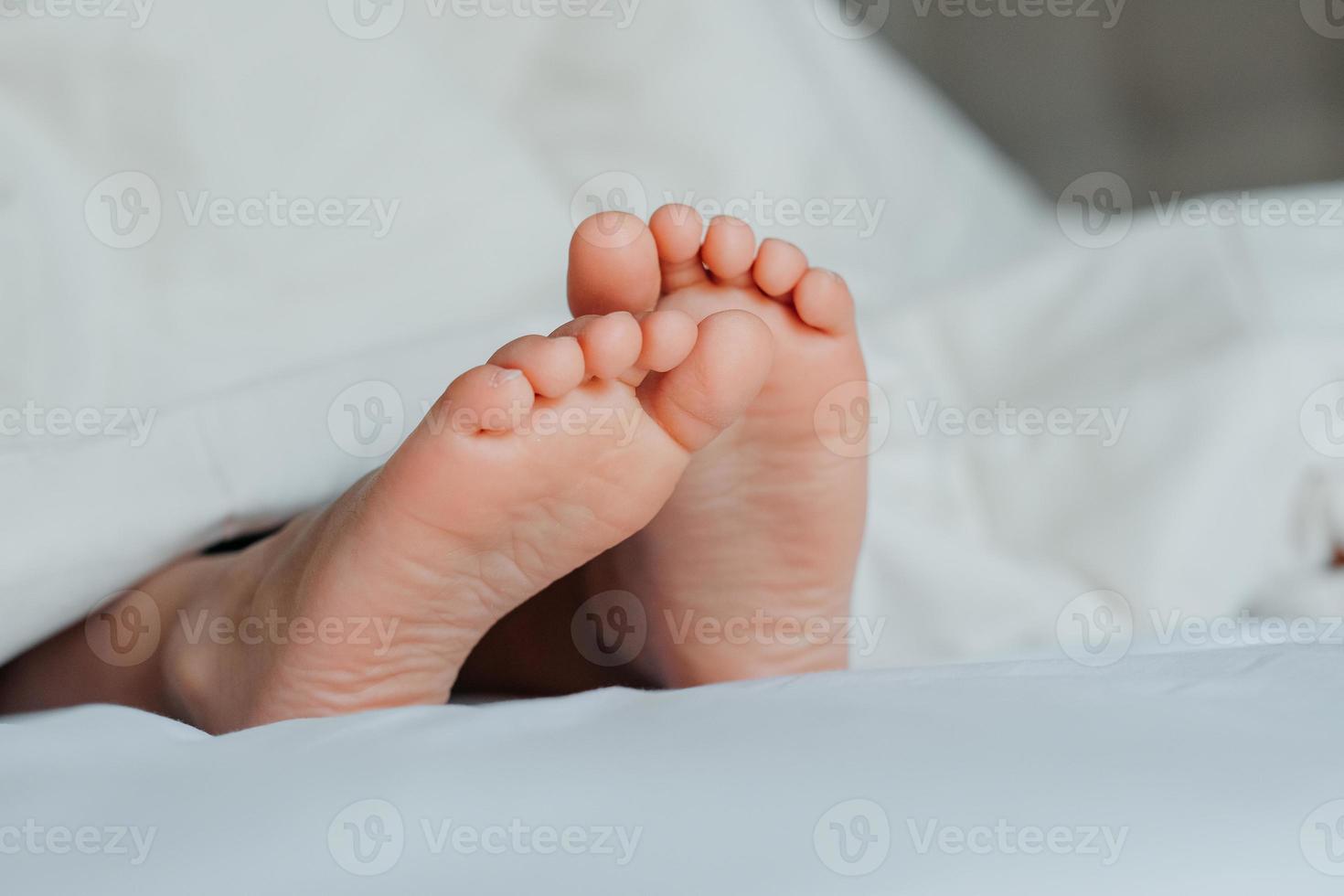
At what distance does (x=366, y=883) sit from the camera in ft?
1.26

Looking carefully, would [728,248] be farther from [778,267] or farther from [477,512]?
[477,512]

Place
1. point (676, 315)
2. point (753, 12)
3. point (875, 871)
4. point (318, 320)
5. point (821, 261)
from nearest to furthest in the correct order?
1. point (875, 871)
2. point (676, 315)
3. point (318, 320)
4. point (821, 261)
5. point (753, 12)

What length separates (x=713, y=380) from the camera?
0.55 meters

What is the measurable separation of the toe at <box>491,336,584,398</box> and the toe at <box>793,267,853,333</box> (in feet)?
0.51

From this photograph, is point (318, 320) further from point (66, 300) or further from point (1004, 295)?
point (1004, 295)

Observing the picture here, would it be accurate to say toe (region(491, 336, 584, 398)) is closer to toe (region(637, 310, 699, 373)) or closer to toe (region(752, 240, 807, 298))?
toe (region(637, 310, 699, 373))

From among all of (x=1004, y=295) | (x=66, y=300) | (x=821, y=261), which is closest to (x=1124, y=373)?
(x=1004, y=295)

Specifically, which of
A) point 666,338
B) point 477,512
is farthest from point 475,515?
point 666,338

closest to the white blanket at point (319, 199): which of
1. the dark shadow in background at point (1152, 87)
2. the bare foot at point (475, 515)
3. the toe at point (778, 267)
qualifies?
the bare foot at point (475, 515)

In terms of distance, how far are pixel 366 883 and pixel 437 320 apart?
533mm

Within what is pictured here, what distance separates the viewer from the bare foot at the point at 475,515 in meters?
0.52

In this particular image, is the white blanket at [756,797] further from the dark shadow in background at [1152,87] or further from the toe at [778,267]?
the dark shadow in background at [1152,87]

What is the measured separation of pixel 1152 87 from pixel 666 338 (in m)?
1.77

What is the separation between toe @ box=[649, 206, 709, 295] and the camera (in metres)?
0.61
